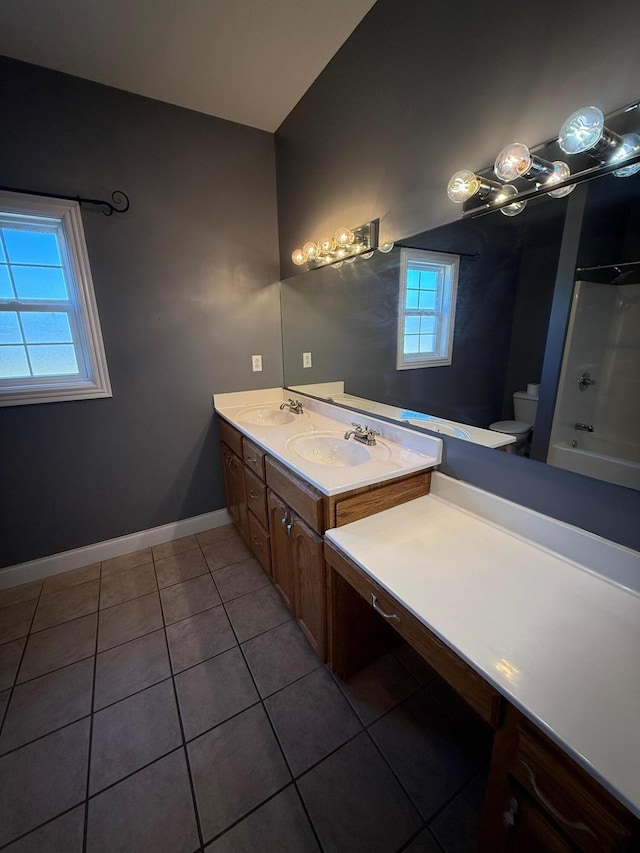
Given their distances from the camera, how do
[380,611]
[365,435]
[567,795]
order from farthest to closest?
[365,435] < [380,611] < [567,795]

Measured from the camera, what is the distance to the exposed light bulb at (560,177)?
2.85ft

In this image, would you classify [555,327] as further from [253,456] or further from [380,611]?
[253,456]

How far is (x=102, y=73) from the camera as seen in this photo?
65.0 inches

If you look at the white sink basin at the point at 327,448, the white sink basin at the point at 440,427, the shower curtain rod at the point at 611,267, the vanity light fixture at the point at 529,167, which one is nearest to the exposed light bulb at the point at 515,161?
the vanity light fixture at the point at 529,167

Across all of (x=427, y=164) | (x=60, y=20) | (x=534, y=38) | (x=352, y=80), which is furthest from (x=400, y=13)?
(x=60, y=20)

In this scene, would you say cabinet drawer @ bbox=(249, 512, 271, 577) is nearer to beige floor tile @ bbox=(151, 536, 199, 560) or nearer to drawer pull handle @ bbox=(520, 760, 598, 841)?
beige floor tile @ bbox=(151, 536, 199, 560)

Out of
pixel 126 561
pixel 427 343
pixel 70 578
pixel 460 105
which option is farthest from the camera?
pixel 126 561

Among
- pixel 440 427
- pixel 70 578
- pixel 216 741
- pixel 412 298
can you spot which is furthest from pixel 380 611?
pixel 70 578

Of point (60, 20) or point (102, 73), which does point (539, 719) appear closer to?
point (60, 20)

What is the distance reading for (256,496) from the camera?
1.82 m

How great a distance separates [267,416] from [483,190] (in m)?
1.66

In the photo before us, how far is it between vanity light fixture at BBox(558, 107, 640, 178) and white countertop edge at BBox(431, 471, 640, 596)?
35.4 inches

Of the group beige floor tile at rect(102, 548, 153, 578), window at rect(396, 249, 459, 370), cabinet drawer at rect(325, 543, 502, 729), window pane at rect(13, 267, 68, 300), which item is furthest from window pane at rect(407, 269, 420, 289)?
beige floor tile at rect(102, 548, 153, 578)

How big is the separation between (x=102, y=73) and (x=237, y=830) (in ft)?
10.0
